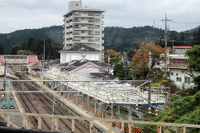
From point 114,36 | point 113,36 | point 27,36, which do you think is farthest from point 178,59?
point 27,36

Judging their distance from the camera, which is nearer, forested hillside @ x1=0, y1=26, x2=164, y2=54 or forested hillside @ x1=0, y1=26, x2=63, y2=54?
forested hillside @ x1=0, y1=26, x2=164, y2=54

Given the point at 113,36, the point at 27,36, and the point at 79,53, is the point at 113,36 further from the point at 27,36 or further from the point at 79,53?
the point at 79,53

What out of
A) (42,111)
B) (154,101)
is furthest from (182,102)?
(42,111)

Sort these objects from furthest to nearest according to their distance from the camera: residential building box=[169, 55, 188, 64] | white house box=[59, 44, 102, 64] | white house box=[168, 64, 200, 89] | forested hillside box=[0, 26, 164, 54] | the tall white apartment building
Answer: forested hillside box=[0, 26, 164, 54] < the tall white apartment building < white house box=[59, 44, 102, 64] < residential building box=[169, 55, 188, 64] < white house box=[168, 64, 200, 89]

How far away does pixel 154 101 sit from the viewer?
15156 mm

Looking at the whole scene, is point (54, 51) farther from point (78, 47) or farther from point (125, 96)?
point (125, 96)

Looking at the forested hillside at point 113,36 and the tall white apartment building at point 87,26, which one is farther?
the forested hillside at point 113,36

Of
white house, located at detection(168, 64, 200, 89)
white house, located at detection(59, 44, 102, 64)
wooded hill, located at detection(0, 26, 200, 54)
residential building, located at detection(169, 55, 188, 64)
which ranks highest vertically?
wooded hill, located at detection(0, 26, 200, 54)

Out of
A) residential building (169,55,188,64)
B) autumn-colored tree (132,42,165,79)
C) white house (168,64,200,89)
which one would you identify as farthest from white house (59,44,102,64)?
white house (168,64,200,89)

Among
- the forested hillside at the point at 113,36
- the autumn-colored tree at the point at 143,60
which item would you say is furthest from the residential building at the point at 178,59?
the forested hillside at the point at 113,36

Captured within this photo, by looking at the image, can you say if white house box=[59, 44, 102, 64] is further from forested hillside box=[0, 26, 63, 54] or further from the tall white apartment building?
forested hillside box=[0, 26, 63, 54]

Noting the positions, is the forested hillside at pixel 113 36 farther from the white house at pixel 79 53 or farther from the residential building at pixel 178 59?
the residential building at pixel 178 59

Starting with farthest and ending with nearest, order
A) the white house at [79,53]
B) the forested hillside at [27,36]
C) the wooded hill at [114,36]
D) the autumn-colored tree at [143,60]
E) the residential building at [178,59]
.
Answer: the forested hillside at [27,36]
the wooded hill at [114,36]
the white house at [79,53]
the residential building at [178,59]
the autumn-colored tree at [143,60]

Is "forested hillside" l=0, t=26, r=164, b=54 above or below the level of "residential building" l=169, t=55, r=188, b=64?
above
